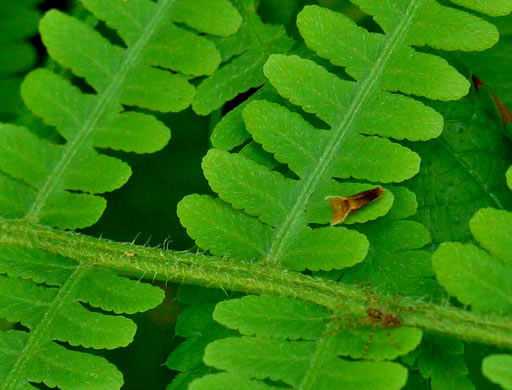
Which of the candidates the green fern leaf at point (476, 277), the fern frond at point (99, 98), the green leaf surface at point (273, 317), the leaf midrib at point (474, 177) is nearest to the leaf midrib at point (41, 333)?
the fern frond at point (99, 98)

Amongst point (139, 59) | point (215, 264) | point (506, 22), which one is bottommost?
point (215, 264)

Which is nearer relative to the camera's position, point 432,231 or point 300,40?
point 432,231

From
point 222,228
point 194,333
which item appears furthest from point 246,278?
point 194,333

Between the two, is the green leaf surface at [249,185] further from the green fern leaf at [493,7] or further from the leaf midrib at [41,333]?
the green fern leaf at [493,7]

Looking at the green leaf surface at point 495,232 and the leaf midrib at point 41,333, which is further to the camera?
the leaf midrib at point 41,333

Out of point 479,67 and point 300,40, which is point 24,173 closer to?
point 300,40

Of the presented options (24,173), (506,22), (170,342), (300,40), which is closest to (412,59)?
(300,40)

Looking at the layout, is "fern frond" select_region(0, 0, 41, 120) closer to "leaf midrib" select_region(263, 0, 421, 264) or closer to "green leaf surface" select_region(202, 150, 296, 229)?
"green leaf surface" select_region(202, 150, 296, 229)
